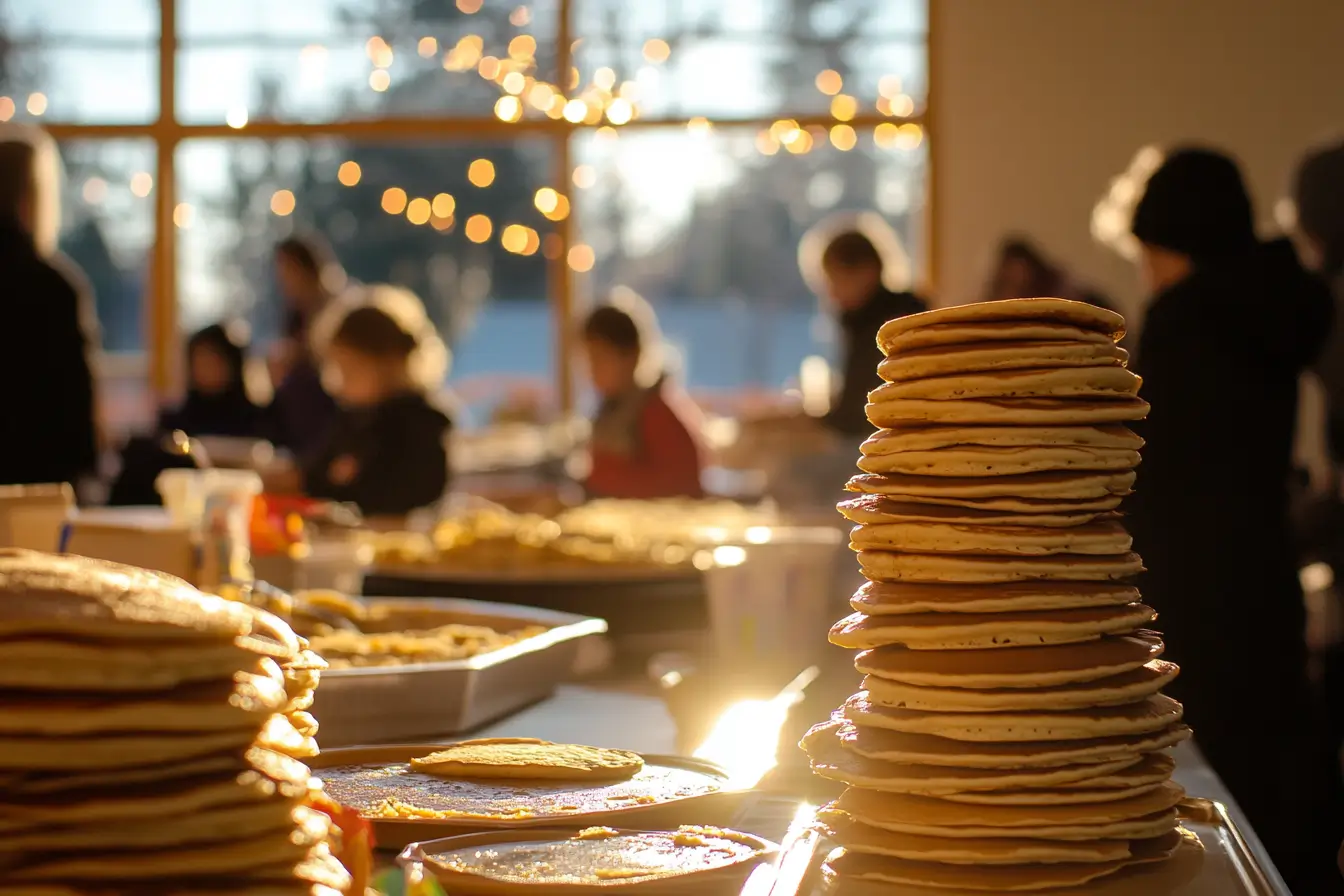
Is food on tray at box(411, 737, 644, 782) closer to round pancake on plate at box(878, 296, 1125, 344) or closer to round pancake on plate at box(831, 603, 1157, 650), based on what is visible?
round pancake on plate at box(831, 603, 1157, 650)

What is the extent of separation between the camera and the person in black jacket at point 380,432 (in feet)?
13.1

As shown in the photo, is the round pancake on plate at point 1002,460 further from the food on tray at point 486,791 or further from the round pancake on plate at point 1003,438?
the food on tray at point 486,791

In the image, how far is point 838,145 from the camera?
697 cm

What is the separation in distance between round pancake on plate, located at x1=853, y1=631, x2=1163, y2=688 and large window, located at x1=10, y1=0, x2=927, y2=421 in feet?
20.0

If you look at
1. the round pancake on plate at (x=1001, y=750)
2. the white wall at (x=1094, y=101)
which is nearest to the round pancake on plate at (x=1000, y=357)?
the round pancake on plate at (x=1001, y=750)

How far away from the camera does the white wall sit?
636 cm

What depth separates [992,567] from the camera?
93cm

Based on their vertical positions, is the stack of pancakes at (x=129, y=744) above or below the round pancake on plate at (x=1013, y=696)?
above

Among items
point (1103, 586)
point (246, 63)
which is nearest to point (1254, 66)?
point (246, 63)

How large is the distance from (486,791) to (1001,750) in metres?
0.35

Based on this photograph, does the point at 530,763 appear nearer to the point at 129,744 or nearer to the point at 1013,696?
the point at 1013,696

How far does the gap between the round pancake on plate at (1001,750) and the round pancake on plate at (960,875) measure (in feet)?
0.17

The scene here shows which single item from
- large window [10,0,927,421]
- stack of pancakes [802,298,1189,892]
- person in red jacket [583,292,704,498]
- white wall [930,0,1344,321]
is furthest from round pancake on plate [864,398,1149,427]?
large window [10,0,927,421]

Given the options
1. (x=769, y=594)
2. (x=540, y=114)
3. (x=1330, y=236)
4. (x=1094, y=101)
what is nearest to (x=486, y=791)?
(x=769, y=594)
